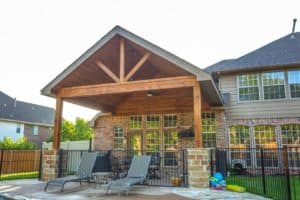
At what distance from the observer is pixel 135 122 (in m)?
13.2

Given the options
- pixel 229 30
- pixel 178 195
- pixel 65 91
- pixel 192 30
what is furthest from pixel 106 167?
pixel 229 30

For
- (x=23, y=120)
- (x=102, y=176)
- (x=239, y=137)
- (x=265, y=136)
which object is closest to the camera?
(x=102, y=176)

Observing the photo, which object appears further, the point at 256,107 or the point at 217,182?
the point at 256,107

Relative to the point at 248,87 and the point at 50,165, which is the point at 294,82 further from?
the point at 50,165

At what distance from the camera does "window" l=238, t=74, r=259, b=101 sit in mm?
12144

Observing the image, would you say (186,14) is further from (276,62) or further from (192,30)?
(276,62)

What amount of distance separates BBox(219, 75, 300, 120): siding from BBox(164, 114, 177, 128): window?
8.37ft

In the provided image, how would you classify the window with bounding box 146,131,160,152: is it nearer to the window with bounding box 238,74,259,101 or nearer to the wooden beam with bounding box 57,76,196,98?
the window with bounding box 238,74,259,101

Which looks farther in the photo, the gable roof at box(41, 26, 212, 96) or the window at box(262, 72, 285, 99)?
the window at box(262, 72, 285, 99)

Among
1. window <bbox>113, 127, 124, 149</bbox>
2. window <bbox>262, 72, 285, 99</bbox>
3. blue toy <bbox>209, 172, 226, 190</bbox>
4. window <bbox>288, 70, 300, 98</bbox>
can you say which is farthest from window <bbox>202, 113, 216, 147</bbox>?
blue toy <bbox>209, 172, 226, 190</bbox>

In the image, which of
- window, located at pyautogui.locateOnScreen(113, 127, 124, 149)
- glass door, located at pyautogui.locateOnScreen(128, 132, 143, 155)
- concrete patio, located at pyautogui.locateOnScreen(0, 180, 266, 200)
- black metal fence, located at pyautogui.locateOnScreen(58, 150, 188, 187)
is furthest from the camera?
window, located at pyautogui.locateOnScreen(113, 127, 124, 149)

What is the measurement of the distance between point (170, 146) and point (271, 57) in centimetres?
658

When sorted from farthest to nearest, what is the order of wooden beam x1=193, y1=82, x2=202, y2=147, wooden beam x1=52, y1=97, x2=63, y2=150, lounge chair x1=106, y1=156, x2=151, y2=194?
1. wooden beam x1=52, y1=97, x2=63, y2=150
2. wooden beam x1=193, y1=82, x2=202, y2=147
3. lounge chair x1=106, y1=156, x2=151, y2=194

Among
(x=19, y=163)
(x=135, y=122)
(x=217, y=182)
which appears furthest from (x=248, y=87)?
(x=19, y=163)
